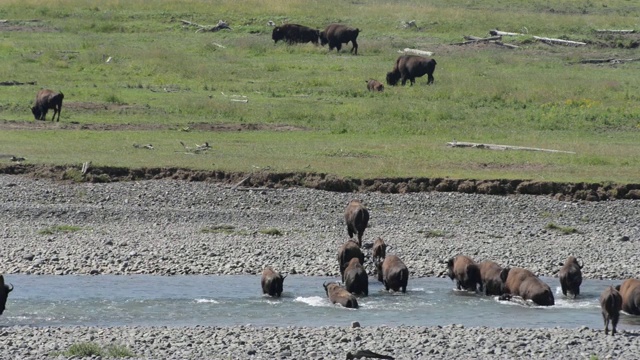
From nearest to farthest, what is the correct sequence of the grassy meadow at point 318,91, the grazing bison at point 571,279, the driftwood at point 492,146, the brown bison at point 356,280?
the grazing bison at point 571,279, the brown bison at point 356,280, the grassy meadow at point 318,91, the driftwood at point 492,146

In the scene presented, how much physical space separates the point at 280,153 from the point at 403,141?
3.98 m

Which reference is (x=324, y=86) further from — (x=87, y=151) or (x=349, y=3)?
(x=349, y=3)

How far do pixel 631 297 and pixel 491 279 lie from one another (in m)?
2.48

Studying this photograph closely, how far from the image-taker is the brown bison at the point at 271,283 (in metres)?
19.2

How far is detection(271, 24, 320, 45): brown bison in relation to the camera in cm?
5350

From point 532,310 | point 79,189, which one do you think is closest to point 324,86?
point 79,189

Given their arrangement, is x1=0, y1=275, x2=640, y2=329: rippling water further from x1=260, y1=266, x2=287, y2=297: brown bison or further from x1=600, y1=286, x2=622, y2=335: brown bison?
x1=600, y1=286, x2=622, y2=335: brown bison

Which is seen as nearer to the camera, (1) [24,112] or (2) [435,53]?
(1) [24,112]

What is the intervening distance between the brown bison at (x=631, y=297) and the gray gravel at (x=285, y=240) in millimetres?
1717

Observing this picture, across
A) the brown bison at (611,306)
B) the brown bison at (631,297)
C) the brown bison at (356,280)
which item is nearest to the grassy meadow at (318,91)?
the brown bison at (356,280)

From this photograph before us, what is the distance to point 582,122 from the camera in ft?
117

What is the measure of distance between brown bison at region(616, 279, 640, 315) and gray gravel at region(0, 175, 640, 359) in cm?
172

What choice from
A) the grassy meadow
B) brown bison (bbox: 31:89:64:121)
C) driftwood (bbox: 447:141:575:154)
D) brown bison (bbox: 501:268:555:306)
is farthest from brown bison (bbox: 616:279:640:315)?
brown bison (bbox: 31:89:64:121)

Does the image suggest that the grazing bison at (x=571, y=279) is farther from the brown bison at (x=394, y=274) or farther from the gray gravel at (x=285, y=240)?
the brown bison at (x=394, y=274)
